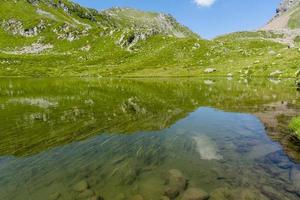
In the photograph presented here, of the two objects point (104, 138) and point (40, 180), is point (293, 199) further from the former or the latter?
point (104, 138)

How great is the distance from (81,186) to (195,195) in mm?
7071

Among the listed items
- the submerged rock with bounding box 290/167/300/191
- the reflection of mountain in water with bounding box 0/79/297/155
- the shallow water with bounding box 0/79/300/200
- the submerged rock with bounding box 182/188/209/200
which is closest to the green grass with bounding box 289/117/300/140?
the shallow water with bounding box 0/79/300/200

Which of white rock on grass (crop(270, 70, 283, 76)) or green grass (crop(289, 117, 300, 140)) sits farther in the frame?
white rock on grass (crop(270, 70, 283, 76))

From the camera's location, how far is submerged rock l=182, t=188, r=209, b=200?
18.0 meters

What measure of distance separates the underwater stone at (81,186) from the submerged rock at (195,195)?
20.2 ft

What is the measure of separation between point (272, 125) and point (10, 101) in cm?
5184

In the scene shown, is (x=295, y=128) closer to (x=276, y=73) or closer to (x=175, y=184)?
(x=175, y=184)

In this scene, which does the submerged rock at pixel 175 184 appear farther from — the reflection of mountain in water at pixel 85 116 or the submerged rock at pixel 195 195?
the reflection of mountain in water at pixel 85 116

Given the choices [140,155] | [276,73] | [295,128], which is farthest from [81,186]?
[276,73]

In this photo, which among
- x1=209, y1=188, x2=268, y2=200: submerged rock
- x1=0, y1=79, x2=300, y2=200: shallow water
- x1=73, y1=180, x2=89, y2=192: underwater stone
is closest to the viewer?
x1=209, y1=188, x2=268, y2=200: submerged rock

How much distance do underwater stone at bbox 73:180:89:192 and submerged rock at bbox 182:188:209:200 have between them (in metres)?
6.15

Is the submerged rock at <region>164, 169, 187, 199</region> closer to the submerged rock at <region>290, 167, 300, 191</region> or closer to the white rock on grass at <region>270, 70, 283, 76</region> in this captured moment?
the submerged rock at <region>290, 167, 300, 191</region>

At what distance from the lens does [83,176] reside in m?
21.7

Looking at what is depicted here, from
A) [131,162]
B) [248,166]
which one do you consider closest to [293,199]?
[248,166]
